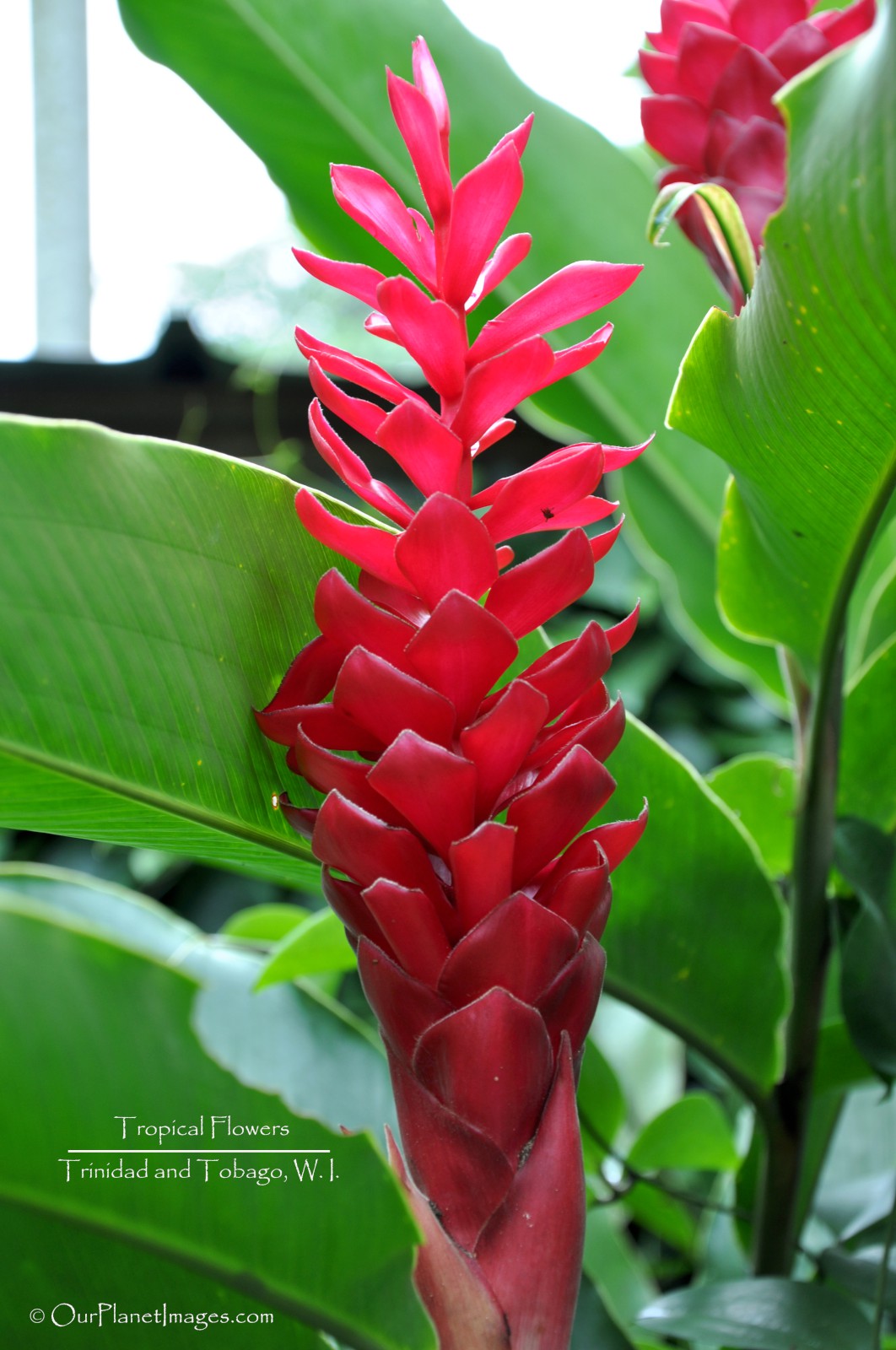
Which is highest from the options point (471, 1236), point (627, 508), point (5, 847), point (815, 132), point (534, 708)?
point (5, 847)

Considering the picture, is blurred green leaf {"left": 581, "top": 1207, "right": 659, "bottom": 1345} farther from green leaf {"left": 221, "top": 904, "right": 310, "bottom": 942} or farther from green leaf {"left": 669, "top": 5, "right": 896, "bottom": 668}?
green leaf {"left": 669, "top": 5, "right": 896, "bottom": 668}

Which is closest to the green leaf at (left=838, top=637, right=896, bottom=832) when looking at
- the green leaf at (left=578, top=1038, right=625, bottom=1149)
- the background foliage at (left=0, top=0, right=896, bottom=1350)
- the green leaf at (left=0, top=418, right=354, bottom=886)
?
the background foliage at (left=0, top=0, right=896, bottom=1350)

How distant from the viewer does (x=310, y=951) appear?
1.44 ft

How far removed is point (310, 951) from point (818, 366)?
12.0 inches

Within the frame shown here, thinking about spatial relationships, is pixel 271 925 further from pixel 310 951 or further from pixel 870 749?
pixel 870 749

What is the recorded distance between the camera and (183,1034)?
23cm

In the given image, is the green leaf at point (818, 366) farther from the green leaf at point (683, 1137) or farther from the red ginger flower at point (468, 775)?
the green leaf at point (683, 1137)

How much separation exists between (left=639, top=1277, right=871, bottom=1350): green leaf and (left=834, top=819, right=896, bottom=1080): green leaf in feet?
0.27

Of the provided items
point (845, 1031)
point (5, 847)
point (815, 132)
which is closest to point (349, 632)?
point (815, 132)

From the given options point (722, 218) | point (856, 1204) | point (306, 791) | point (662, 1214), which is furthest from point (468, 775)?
point (662, 1214)

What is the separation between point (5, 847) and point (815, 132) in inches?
58.2

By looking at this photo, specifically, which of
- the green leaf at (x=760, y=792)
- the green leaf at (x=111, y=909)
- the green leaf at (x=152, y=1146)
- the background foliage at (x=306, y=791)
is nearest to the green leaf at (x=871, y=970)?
the background foliage at (x=306, y=791)

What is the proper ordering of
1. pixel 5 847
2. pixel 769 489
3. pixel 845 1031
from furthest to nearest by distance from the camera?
pixel 5 847 → pixel 845 1031 → pixel 769 489

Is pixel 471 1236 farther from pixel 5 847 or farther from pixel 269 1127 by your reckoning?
pixel 5 847
